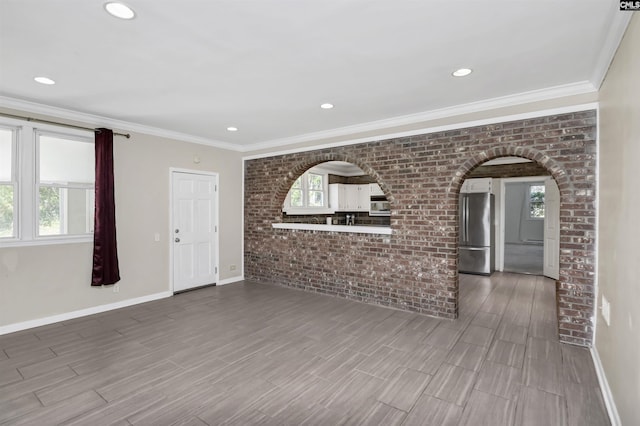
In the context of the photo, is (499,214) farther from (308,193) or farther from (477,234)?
(308,193)

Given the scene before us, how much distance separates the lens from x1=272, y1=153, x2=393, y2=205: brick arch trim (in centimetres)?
458

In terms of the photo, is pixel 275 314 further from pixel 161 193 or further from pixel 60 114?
pixel 60 114

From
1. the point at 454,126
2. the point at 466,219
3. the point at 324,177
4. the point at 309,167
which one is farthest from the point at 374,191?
the point at 454,126

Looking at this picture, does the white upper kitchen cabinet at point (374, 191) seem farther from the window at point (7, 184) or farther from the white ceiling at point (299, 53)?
the window at point (7, 184)

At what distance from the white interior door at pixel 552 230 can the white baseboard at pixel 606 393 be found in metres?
3.84

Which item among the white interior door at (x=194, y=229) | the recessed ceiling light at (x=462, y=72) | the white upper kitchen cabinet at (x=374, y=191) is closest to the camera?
the recessed ceiling light at (x=462, y=72)

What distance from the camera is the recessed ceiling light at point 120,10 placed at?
1905 mm

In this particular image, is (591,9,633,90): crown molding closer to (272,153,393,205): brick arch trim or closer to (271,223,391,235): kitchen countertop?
(272,153,393,205): brick arch trim

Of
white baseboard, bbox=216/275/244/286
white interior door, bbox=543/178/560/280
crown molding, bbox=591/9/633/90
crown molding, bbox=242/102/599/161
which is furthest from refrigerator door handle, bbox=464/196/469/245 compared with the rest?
white baseboard, bbox=216/275/244/286

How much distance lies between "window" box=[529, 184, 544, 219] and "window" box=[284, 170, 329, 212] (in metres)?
8.90

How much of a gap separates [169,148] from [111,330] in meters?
2.78

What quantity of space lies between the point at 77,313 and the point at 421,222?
4.66 metres

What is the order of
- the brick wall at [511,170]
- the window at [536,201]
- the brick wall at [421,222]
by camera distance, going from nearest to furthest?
the brick wall at [421,222] → the brick wall at [511,170] → the window at [536,201]

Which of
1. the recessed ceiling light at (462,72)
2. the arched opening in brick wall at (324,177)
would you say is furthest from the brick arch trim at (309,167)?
the recessed ceiling light at (462,72)
